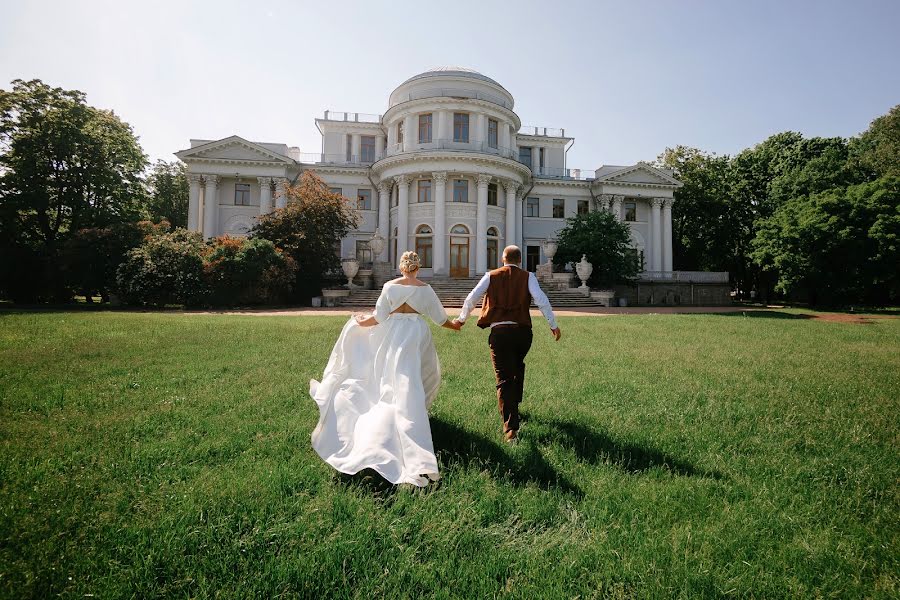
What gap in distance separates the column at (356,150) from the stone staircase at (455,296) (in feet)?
53.4

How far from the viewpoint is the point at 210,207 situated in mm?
33812

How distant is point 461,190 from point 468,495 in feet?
102

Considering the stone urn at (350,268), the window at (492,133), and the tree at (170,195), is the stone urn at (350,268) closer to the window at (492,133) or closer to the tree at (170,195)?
the window at (492,133)

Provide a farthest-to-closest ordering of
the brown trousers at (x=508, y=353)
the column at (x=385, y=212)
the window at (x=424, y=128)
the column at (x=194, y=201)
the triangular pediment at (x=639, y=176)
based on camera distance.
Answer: the triangular pediment at (x=639, y=176), the column at (x=385, y=212), the column at (x=194, y=201), the window at (x=424, y=128), the brown trousers at (x=508, y=353)

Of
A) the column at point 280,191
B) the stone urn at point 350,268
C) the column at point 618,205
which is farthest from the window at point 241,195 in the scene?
the column at point 618,205

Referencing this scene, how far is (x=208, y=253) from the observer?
23.4 meters

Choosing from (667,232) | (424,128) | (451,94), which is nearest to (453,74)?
(451,94)

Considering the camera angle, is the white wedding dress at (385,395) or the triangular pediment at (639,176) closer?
the white wedding dress at (385,395)

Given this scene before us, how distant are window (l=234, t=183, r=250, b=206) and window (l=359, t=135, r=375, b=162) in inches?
409

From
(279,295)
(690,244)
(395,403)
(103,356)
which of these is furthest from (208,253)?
(690,244)

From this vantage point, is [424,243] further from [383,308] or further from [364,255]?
[383,308]

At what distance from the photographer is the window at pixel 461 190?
32.7m

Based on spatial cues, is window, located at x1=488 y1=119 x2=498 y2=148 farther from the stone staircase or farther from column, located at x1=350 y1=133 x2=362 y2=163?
column, located at x1=350 y1=133 x2=362 y2=163

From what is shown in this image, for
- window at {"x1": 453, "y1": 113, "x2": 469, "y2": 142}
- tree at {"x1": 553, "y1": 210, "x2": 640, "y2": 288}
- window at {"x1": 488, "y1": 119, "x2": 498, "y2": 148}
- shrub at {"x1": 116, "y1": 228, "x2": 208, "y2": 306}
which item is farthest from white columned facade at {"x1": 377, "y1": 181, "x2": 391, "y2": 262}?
shrub at {"x1": 116, "y1": 228, "x2": 208, "y2": 306}
